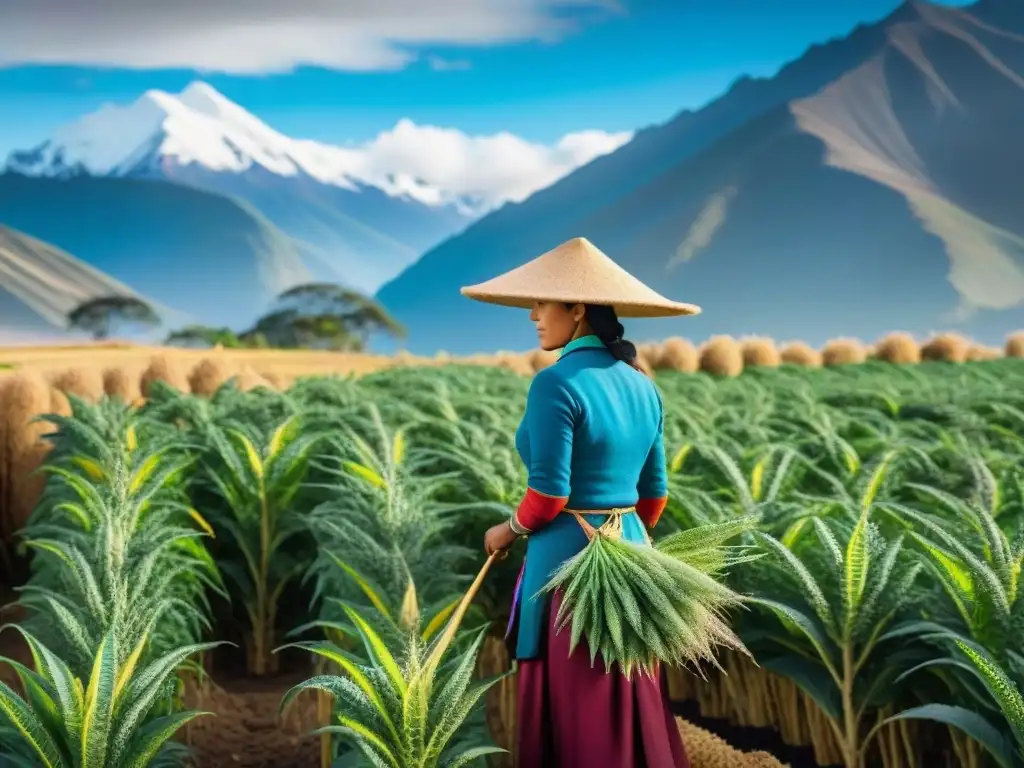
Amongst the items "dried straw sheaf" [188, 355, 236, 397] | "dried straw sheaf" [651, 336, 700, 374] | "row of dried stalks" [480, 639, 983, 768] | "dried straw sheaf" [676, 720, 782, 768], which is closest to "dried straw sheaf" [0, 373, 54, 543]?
"dried straw sheaf" [188, 355, 236, 397]

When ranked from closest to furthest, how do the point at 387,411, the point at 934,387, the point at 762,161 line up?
the point at 387,411 < the point at 934,387 < the point at 762,161

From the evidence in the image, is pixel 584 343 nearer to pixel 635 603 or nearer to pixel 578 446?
pixel 578 446

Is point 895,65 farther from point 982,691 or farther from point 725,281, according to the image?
point 982,691

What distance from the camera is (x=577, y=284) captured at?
2.36 m

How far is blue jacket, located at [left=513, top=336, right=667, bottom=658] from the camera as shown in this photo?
229 cm

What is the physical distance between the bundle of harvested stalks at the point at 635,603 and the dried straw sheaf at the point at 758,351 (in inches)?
743

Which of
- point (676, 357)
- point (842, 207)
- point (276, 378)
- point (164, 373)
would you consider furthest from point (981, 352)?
point (842, 207)

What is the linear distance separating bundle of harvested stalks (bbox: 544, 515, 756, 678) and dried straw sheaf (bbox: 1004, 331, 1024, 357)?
2191cm

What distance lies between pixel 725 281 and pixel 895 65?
45.7 m

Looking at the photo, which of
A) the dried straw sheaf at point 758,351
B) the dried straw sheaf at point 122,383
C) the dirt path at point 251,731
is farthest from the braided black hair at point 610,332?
the dried straw sheaf at point 758,351

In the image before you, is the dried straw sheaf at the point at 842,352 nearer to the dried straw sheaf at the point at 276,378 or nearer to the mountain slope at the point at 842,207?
the dried straw sheaf at the point at 276,378

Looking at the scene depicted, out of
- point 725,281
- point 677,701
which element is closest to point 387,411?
point 677,701

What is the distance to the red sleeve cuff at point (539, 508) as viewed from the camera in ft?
7.54

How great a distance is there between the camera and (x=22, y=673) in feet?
7.47
